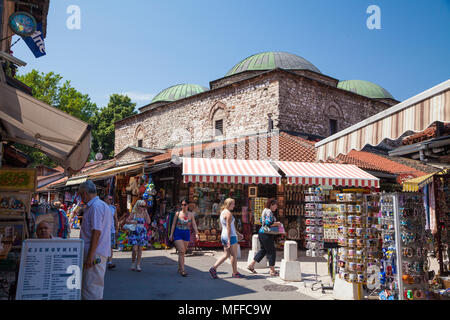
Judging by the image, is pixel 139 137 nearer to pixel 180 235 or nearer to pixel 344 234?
pixel 180 235

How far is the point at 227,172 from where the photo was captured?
1075cm

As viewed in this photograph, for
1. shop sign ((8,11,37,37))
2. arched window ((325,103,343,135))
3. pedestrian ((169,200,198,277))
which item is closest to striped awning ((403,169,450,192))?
pedestrian ((169,200,198,277))

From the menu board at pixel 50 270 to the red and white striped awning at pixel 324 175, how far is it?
8.20m

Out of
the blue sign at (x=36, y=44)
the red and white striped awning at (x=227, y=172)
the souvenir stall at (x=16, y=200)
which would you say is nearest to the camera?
the souvenir stall at (x=16, y=200)

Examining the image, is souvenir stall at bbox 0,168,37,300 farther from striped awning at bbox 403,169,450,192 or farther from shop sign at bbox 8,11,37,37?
striped awning at bbox 403,169,450,192

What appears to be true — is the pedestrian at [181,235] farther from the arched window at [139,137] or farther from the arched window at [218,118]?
the arched window at [139,137]

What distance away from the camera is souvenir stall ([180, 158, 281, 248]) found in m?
11.3

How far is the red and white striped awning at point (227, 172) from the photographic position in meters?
10.4

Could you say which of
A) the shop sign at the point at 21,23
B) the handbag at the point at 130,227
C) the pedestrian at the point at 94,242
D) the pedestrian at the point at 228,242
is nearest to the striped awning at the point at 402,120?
the pedestrian at the point at 228,242

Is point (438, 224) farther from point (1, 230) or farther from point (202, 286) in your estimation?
point (1, 230)

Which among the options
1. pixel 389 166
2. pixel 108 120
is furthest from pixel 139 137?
pixel 389 166

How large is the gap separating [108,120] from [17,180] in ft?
127

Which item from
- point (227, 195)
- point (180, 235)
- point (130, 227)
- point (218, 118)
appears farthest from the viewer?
point (218, 118)
